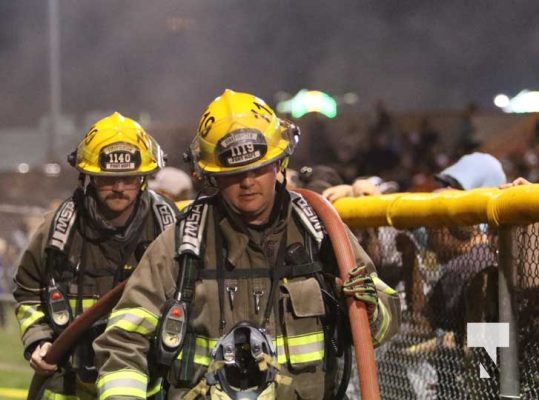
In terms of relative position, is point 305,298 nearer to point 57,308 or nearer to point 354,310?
point 354,310

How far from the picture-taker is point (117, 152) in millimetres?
4758

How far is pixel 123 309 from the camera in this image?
3377 millimetres

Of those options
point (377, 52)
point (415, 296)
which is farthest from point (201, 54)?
point (415, 296)

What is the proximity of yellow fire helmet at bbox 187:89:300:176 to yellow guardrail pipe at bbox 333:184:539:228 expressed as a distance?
0.66 metres

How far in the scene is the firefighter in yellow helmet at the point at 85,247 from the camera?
4648 mm

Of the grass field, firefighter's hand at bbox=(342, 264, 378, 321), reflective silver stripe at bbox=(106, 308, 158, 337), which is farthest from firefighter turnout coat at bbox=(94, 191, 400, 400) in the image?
the grass field

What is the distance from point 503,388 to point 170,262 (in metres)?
1.17

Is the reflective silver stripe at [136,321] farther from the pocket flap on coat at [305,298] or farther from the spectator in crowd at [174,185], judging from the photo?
the spectator in crowd at [174,185]

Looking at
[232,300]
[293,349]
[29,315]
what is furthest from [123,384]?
[29,315]

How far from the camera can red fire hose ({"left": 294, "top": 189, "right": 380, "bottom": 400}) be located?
3.21m

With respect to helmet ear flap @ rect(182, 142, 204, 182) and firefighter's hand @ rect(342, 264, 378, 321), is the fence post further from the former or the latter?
helmet ear flap @ rect(182, 142, 204, 182)

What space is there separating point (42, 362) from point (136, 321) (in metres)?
1.35

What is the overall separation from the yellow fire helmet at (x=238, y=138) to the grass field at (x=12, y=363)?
6662 millimetres

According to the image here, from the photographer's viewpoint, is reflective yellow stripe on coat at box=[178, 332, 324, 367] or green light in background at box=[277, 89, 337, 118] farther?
green light in background at box=[277, 89, 337, 118]
